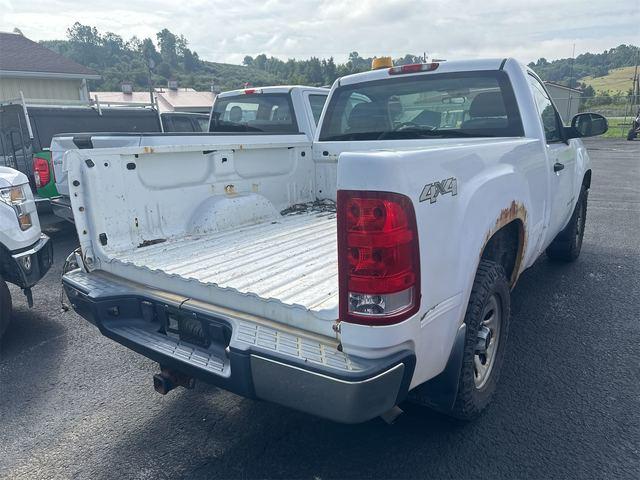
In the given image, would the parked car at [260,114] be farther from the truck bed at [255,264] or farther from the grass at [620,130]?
the grass at [620,130]

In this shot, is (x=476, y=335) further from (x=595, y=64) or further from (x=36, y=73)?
(x=595, y=64)

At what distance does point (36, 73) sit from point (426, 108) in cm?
2075

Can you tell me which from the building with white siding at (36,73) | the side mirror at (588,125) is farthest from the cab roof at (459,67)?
the building with white siding at (36,73)

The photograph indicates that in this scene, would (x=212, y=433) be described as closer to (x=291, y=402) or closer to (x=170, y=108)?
(x=291, y=402)

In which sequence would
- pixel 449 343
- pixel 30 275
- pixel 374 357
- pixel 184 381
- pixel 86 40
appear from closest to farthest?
pixel 374 357 → pixel 449 343 → pixel 184 381 → pixel 30 275 → pixel 86 40

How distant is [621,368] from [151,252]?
3.17m

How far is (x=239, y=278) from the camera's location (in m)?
2.47

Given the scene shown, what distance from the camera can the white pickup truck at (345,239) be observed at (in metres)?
1.86

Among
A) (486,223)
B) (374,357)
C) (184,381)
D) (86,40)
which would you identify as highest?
(86,40)

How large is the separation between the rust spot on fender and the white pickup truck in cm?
1

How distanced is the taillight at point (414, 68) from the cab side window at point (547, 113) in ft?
2.41

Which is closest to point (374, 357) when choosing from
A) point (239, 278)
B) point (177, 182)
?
point (239, 278)

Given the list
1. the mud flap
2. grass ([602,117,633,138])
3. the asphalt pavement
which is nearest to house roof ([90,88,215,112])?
grass ([602,117,633,138])

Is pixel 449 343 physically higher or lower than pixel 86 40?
lower
